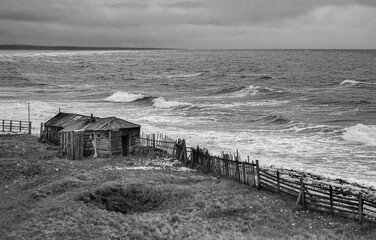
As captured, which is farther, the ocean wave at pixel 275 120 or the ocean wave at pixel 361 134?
the ocean wave at pixel 275 120

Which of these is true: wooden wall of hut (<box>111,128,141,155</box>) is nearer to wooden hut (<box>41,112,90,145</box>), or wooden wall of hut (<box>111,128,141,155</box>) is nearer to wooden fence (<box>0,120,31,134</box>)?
wooden hut (<box>41,112,90,145</box>)

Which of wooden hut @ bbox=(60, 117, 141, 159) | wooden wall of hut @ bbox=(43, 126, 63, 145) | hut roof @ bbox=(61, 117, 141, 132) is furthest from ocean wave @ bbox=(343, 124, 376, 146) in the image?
wooden wall of hut @ bbox=(43, 126, 63, 145)

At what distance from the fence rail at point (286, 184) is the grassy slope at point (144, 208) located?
43 cm

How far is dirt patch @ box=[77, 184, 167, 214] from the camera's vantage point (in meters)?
19.9

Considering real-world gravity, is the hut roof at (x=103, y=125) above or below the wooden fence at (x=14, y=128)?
above

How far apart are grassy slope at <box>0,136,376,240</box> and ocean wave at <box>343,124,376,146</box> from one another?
17376 mm

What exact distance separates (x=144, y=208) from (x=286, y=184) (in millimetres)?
6317

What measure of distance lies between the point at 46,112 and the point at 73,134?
87.7 feet

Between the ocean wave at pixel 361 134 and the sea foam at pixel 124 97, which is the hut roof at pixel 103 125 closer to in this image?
the ocean wave at pixel 361 134

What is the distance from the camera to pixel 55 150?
107ft

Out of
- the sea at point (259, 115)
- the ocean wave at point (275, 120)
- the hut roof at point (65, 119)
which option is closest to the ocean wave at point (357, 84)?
the sea at point (259, 115)

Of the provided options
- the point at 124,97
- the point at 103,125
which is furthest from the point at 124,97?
the point at 103,125

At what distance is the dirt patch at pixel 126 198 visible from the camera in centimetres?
1994

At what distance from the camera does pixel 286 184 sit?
66.9 ft
